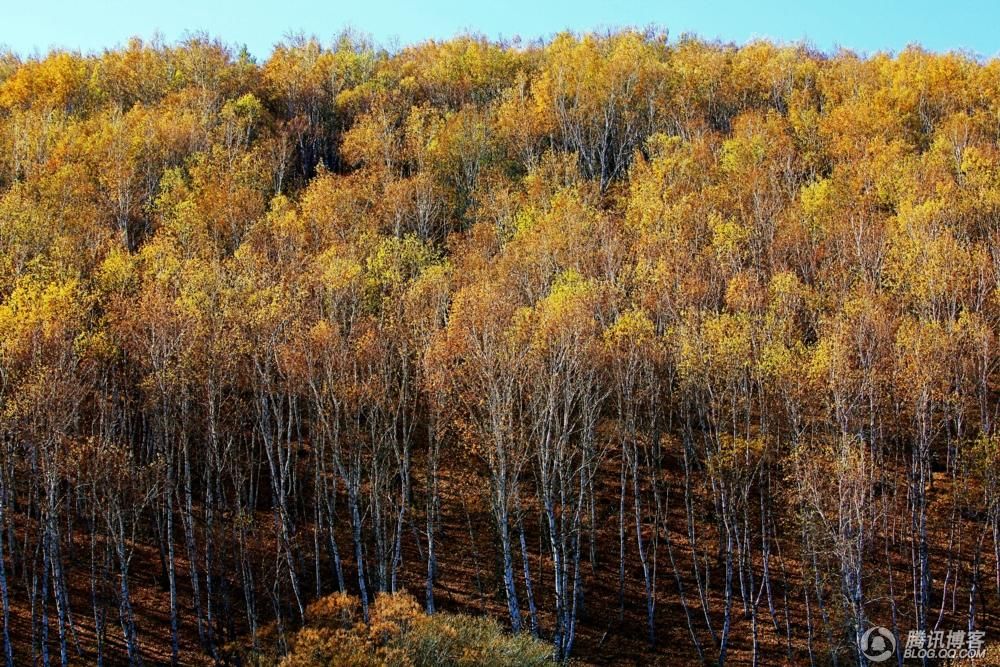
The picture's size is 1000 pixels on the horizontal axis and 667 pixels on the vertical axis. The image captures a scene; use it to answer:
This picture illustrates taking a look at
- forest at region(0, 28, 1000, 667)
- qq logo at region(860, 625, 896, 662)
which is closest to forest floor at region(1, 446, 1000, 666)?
forest at region(0, 28, 1000, 667)

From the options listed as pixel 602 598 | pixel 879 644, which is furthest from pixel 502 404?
pixel 879 644

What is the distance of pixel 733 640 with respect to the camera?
1298 inches

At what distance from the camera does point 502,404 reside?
1199 inches

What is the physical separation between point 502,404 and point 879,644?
1600 cm

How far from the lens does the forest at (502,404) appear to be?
30047 mm

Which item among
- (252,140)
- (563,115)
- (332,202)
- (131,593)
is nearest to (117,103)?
(252,140)

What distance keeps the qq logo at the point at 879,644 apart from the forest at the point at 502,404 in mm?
931

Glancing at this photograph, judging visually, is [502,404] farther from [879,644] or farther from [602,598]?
[879,644]

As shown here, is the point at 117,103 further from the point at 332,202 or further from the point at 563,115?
the point at 563,115

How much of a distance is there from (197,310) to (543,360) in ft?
46.3

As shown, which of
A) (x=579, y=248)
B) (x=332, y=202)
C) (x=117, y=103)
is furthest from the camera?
(x=117, y=103)

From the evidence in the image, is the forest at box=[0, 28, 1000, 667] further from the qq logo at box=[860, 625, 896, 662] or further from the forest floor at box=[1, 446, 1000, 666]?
the qq logo at box=[860, 625, 896, 662]

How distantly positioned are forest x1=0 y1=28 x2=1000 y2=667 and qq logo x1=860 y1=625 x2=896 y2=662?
931mm

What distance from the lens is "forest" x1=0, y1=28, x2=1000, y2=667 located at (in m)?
30.0
